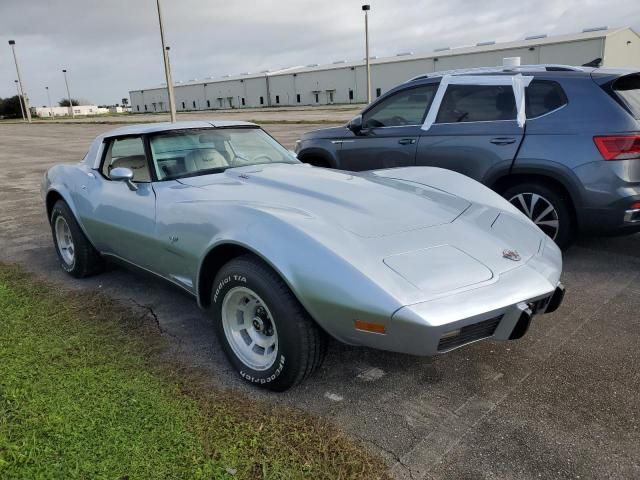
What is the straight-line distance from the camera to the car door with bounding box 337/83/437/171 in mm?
5781

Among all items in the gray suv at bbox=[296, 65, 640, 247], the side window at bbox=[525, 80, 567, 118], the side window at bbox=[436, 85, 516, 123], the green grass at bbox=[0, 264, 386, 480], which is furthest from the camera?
the side window at bbox=[436, 85, 516, 123]

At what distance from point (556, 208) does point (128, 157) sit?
12.4 feet

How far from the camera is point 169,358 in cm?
339

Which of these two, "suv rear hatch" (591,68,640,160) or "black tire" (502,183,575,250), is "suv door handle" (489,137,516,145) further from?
"suv rear hatch" (591,68,640,160)

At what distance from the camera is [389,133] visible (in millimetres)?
5992

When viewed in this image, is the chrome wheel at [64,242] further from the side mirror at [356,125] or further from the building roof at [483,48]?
the building roof at [483,48]

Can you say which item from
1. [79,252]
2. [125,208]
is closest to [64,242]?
[79,252]

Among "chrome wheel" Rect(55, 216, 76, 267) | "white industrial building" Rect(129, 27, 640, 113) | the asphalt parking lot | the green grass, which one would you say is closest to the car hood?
the asphalt parking lot

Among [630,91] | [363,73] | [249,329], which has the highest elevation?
[363,73]

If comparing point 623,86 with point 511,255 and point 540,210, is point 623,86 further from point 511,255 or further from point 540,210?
point 511,255

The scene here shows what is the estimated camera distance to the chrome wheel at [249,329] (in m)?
2.97

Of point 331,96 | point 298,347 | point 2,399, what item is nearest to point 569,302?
point 298,347

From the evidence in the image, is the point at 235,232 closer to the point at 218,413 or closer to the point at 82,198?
the point at 218,413

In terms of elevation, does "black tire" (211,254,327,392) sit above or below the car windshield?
below
